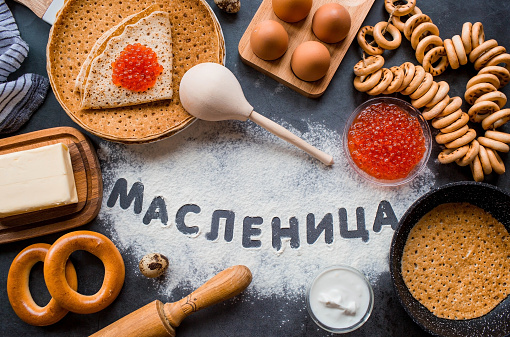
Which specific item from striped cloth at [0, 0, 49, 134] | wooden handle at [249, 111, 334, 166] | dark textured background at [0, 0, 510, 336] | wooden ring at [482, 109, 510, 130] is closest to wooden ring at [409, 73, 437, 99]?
dark textured background at [0, 0, 510, 336]

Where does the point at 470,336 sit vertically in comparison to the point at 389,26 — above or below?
below

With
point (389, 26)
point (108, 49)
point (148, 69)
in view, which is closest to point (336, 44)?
point (389, 26)

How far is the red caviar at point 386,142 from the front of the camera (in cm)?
127

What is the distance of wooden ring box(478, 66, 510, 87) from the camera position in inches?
50.3

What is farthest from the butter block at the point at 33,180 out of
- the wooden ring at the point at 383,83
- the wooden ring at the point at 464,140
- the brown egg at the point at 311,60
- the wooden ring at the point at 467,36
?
the wooden ring at the point at 467,36

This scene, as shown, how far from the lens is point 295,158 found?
4.45ft

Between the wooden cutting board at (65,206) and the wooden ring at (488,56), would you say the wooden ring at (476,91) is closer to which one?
the wooden ring at (488,56)

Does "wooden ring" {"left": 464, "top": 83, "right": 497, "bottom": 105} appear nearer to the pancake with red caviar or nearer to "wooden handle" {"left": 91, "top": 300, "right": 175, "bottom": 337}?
the pancake with red caviar

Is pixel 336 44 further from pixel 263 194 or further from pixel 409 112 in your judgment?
pixel 263 194

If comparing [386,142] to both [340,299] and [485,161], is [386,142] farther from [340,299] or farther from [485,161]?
[340,299]

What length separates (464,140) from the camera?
126cm

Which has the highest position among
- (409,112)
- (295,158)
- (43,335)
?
(409,112)

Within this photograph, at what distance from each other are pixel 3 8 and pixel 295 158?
44.2 inches

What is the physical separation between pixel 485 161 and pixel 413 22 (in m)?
0.51
